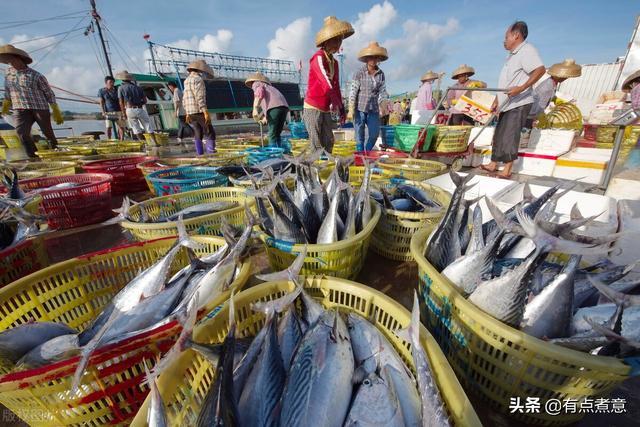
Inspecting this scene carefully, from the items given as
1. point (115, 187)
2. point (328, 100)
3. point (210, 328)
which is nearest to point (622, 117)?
point (328, 100)

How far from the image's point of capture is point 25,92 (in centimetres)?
514

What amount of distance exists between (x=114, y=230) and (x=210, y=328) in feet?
10.0

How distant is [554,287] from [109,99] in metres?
12.6

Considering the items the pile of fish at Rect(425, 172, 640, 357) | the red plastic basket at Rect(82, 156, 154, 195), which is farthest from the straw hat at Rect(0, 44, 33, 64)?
the pile of fish at Rect(425, 172, 640, 357)

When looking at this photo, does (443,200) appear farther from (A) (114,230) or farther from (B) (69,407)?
(A) (114,230)

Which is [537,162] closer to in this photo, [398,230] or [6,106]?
[398,230]

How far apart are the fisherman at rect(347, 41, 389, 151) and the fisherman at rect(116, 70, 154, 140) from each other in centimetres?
700

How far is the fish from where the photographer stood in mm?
843

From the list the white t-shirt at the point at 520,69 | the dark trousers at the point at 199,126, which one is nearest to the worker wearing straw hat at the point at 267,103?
the dark trousers at the point at 199,126

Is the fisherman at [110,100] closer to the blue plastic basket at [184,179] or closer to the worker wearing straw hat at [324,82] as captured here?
the blue plastic basket at [184,179]

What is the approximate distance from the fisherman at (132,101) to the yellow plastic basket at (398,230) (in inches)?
358

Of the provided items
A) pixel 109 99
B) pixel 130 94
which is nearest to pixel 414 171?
pixel 130 94

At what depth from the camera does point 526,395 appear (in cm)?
117

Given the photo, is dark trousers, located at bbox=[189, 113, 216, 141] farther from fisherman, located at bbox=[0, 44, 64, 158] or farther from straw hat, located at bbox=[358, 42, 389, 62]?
straw hat, located at bbox=[358, 42, 389, 62]
